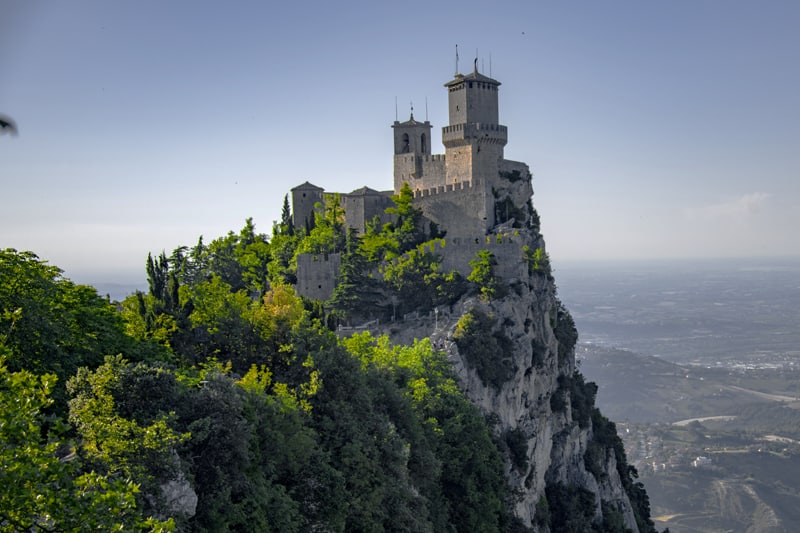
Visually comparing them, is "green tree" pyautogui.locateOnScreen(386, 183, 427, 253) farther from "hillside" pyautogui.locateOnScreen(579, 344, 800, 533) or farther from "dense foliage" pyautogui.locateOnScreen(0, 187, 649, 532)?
"hillside" pyautogui.locateOnScreen(579, 344, 800, 533)

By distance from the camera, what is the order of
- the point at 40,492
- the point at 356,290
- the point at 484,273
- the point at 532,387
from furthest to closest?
1. the point at 356,290
2. the point at 532,387
3. the point at 484,273
4. the point at 40,492

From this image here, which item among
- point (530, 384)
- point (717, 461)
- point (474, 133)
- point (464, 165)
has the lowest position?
point (717, 461)

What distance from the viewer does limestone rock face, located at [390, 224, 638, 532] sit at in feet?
161

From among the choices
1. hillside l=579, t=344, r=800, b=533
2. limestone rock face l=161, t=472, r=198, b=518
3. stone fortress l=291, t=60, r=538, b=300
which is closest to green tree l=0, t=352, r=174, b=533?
limestone rock face l=161, t=472, r=198, b=518

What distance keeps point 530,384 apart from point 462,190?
48.3 ft

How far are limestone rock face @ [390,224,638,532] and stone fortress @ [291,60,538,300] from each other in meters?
2.52

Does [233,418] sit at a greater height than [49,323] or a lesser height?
lesser

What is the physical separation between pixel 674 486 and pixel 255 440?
125995mm

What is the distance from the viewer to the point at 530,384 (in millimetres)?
54625

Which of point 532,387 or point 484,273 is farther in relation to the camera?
point 532,387

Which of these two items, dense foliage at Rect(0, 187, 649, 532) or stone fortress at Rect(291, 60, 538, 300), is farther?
stone fortress at Rect(291, 60, 538, 300)

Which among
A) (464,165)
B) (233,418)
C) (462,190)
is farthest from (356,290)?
(233,418)

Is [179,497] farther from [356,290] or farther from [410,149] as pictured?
[410,149]

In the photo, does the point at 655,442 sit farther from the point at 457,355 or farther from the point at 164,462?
the point at 164,462
